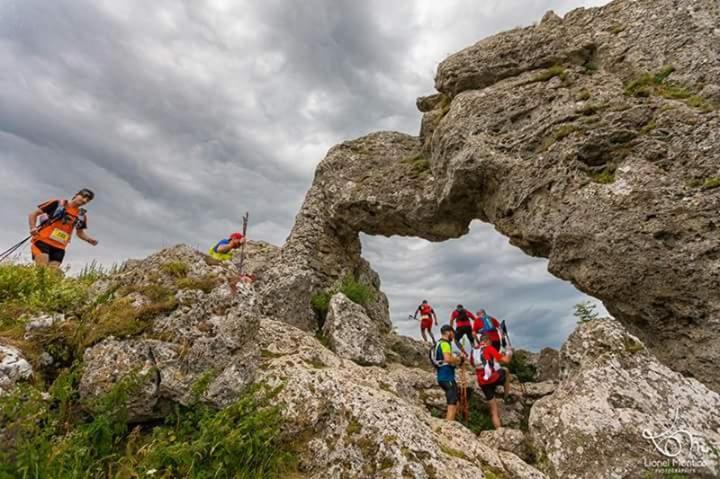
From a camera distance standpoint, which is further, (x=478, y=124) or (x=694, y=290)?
(x=478, y=124)

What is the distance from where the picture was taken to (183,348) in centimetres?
655

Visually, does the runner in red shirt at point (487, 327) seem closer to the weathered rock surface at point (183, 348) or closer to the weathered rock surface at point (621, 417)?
the weathered rock surface at point (621, 417)

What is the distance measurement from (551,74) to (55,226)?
56.5 ft

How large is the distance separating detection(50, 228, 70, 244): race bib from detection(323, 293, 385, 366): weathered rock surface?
8.21 m

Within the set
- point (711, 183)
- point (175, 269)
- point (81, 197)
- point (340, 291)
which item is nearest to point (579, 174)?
point (711, 183)

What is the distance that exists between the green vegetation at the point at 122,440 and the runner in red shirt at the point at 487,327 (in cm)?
1016

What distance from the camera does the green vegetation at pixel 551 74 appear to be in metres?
13.4

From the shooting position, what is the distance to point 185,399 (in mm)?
5949

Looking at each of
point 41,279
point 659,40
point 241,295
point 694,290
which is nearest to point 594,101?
point 659,40

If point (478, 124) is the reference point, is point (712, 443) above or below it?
below

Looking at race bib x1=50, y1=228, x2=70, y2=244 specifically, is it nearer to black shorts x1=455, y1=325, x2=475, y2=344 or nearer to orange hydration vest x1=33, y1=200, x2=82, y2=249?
orange hydration vest x1=33, y1=200, x2=82, y2=249

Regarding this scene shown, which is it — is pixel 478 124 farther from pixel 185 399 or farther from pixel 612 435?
pixel 185 399

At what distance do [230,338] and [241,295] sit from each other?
1018mm

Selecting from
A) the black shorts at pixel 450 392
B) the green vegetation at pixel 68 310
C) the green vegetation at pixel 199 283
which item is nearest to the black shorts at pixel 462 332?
the black shorts at pixel 450 392
